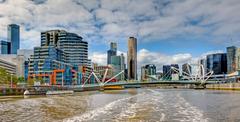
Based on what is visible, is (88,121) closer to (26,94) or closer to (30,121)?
(30,121)

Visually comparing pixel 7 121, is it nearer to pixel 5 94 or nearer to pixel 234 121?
pixel 234 121

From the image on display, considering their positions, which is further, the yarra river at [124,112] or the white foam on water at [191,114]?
the yarra river at [124,112]

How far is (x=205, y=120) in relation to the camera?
90.1 ft

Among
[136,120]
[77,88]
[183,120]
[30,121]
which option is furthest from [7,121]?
[77,88]

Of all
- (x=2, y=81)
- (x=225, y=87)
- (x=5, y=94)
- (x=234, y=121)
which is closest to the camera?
(x=234, y=121)

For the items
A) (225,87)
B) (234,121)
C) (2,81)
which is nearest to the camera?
(234,121)

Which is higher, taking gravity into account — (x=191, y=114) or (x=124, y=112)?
(x=191, y=114)

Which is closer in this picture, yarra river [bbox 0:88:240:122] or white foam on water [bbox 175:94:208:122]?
white foam on water [bbox 175:94:208:122]

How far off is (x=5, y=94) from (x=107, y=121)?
75624 mm

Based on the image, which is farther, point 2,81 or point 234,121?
point 2,81

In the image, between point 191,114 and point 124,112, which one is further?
point 124,112

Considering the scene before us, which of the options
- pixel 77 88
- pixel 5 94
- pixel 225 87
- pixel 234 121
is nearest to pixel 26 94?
pixel 5 94

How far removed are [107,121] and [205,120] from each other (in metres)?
9.34

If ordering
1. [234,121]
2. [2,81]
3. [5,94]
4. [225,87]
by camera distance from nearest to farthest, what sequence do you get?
[234,121]
[5,94]
[2,81]
[225,87]
